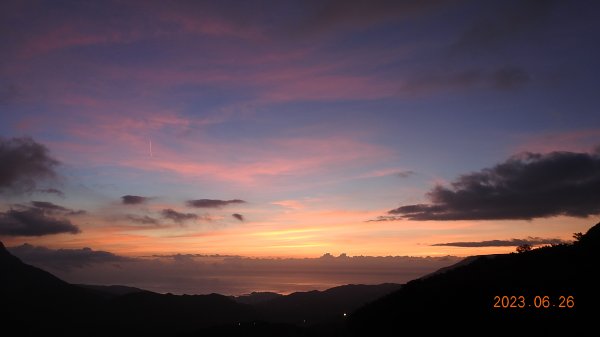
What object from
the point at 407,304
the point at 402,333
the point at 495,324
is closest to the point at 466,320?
the point at 495,324

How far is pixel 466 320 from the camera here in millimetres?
39562

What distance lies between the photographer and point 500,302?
43125 millimetres

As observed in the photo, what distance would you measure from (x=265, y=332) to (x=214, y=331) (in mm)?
25296

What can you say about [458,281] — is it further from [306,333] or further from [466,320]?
[306,333]

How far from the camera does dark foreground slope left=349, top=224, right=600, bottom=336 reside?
29.8 metres

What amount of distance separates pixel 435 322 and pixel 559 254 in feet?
68.3

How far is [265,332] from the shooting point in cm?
13688

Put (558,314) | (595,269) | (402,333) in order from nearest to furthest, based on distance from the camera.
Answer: (558,314)
(595,269)
(402,333)

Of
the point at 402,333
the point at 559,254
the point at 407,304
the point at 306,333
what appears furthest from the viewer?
the point at 306,333

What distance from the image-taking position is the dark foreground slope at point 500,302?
97.8ft

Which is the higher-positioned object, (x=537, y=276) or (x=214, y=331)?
(x=537, y=276)

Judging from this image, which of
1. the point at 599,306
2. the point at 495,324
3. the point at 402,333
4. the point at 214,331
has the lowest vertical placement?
the point at 214,331

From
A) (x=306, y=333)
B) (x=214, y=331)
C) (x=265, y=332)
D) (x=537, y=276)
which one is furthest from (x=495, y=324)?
(x=214, y=331)

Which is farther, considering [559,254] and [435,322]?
[559,254]
